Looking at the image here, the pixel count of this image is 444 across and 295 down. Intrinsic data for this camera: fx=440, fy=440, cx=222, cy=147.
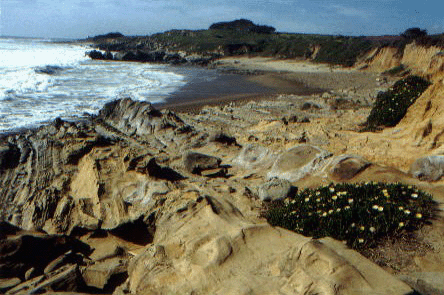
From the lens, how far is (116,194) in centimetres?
590

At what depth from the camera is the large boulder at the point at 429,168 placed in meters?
6.07

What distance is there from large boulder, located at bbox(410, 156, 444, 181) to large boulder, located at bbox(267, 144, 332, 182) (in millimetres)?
1234

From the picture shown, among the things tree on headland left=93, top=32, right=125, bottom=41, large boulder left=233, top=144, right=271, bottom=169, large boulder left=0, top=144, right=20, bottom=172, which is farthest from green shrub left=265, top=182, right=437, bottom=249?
A: tree on headland left=93, top=32, right=125, bottom=41

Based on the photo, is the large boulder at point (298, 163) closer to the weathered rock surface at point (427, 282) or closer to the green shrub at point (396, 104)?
the weathered rock surface at point (427, 282)

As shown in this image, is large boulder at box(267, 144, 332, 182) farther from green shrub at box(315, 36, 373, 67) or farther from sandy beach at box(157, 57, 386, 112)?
green shrub at box(315, 36, 373, 67)

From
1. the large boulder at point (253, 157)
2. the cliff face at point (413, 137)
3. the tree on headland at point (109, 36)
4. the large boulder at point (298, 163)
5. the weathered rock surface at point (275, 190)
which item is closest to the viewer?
the weathered rock surface at point (275, 190)

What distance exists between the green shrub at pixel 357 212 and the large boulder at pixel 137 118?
622 cm

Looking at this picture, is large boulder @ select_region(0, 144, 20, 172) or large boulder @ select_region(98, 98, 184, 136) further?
large boulder @ select_region(98, 98, 184, 136)

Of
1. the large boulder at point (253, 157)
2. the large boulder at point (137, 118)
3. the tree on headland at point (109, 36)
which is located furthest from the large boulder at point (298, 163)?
the tree on headland at point (109, 36)

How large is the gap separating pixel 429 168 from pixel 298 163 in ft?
6.03

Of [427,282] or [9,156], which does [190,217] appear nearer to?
[427,282]

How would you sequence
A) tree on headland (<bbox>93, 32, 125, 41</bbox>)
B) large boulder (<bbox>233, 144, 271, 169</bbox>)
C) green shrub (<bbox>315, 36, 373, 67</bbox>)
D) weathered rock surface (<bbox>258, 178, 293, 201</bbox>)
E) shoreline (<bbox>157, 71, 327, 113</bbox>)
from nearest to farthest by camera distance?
weathered rock surface (<bbox>258, 178, 293, 201</bbox>)
large boulder (<bbox>233, 144, 271, 169</bbox>)
shoreline (<bbox>157, 71, 327, 113</bbox>)
green shrub (<bbox>315, 36, 373, 67</bbox>)
tree on headland (<bbox>93, 32, 125, 41</bbox>)

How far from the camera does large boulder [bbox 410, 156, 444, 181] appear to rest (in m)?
6.07

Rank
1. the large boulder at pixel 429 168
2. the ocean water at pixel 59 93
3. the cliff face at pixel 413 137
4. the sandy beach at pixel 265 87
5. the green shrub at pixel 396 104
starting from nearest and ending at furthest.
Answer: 1. the large boulder at pixel 429 168
2. the cliff face at pixel 413 137
3. the green shrub at pixel 396 104
4. the ocean water at pixel 59 93
5. the sandy beach at pixel 265 87
